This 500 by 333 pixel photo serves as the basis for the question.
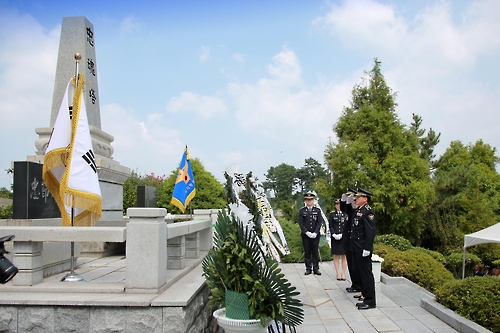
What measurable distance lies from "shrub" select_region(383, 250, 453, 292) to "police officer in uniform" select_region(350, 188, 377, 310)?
10.8 ft

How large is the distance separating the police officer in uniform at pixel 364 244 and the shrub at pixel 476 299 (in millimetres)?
1088

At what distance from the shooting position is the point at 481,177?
982 inches

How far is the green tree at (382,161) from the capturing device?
1881 cm

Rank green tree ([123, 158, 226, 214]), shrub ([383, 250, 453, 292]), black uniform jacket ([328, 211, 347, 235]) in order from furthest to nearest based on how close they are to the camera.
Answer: green tree ([123, 158, 226, 214]) < shrub ([383, 250, 453, 292]) < black uniform jacket ([328, 211, 347, 235])

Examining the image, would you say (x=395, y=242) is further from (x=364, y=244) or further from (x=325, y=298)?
(x=364, y=244)

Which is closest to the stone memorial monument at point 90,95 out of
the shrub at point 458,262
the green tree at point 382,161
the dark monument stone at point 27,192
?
the dark monument stone at point 27,192

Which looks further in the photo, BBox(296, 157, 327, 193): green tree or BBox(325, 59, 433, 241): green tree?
BBox(296, 157, 327, 193): green tree

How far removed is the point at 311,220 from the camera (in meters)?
9.15

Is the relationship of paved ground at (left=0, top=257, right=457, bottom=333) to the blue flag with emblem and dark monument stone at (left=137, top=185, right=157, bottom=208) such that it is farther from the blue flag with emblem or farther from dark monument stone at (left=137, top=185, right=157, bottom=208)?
the blue flag with emblem

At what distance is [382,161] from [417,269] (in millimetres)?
10588

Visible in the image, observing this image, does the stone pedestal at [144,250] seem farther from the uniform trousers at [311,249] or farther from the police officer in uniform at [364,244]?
the uniform trousers at [311,249]

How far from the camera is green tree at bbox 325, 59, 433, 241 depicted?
18812 mm

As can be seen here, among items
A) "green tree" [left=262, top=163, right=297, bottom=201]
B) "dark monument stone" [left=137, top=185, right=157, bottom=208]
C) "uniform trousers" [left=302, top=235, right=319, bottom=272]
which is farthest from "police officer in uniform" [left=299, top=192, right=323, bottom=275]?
"green tree" [left=262, top=163, right=297, bottom=201]

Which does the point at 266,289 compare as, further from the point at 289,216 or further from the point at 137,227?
the point at 289,216
